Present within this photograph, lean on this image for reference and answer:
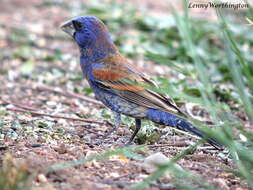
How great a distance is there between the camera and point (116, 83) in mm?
4879

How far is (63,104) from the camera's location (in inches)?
237

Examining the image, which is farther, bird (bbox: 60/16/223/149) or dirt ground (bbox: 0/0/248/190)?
bird (bbox: 60/16/223/149)


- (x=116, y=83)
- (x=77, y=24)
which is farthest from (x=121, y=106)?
(x=77, y=24)

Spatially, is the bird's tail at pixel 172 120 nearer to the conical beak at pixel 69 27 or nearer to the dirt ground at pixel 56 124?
the dirt ground at pixel 56 124

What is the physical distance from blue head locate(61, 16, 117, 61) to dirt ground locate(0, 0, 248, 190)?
0.63m

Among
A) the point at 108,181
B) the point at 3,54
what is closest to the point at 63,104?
the point at 3,54

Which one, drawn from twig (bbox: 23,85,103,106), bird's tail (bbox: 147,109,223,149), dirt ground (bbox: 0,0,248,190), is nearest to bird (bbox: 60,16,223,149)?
bird's tail (bbox: 147,109,223,149)

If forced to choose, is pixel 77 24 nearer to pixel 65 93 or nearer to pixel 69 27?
pixel 69 27

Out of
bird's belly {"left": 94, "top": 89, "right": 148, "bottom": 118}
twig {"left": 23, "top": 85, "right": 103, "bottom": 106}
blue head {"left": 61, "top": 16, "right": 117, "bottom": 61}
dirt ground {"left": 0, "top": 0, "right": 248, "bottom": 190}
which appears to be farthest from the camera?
twig {"left": 23, "top": 85, "right": 103, "bottom": 106}

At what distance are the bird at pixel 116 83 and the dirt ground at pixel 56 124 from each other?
0.24m

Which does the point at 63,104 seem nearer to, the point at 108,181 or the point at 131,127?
the point at 131,127

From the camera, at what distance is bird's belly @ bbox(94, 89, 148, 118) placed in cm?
466

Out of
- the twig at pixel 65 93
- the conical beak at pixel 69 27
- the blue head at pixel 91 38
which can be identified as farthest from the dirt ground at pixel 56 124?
the conical beak at pixel 69 27

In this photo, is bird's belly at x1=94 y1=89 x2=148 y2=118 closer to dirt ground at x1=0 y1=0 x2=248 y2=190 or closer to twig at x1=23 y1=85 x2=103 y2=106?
dirt ground at x1=0 y1=0 x2=248 y2=190
